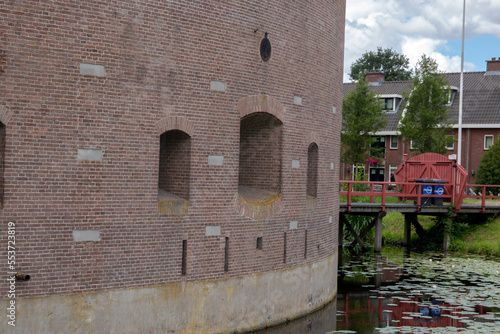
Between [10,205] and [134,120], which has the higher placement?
[134,120]

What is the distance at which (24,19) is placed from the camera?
26.9 ft

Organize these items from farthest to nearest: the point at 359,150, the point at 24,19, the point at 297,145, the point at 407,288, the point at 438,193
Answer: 1. the point at 359,150
2. the point at 438,193
3. the point at 407,288
4. the point at 297,145
5. the point at 24,19

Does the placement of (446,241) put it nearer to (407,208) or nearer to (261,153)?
(407,208)

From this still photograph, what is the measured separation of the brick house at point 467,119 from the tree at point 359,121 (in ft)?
2.79

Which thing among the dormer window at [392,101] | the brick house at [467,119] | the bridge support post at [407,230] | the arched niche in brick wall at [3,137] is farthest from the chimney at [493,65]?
the arched niche in brick wall at [3,137]

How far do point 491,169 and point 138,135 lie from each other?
86.2ft

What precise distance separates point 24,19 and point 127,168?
8.46 feet

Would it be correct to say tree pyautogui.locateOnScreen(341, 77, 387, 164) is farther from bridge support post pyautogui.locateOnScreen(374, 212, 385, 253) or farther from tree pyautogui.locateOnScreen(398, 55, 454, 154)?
bridge support post pyautogui.locateOnScreen(374, 212, 385, 253)

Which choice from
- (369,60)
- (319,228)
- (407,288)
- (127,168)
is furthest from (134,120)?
(369,60)

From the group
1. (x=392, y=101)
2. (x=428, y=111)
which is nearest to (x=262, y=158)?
(x=428, y=111)

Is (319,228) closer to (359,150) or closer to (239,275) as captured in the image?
(239,275)

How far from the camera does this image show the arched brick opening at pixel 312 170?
13.5 metres

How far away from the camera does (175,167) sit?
1038 centimetres

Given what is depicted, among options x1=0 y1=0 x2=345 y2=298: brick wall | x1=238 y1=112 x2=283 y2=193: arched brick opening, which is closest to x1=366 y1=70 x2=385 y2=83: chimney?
x1=0 y1=0 x2=345 y2=298: brick wall
